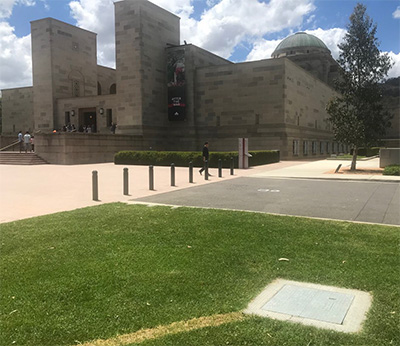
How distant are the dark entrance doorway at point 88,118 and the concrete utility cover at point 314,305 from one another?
136 ft

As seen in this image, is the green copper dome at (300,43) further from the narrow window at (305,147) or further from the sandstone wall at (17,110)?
the sandstone wall at (17,110)

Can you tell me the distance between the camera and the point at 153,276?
4422 mm

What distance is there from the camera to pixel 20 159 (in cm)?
2928

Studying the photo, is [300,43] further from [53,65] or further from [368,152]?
[53,65]

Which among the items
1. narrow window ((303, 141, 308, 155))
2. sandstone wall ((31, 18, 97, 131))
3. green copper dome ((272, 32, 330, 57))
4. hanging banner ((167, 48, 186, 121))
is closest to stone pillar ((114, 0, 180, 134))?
hanging banner ((167, 48, 186, 121))

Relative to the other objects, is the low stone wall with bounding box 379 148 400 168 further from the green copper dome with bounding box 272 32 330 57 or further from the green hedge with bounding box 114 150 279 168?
the green copper dome with bounding box 272 32 330 57

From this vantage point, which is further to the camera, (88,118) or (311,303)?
(88,118)

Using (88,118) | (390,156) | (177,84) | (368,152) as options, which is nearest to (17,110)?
(88,118)

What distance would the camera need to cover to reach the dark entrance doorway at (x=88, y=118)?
4328cm

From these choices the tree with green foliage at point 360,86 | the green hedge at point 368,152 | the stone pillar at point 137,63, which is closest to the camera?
the tree with green foliage at point 360,86

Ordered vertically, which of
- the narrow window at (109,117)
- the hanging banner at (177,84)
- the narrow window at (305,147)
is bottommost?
the narrow window at (305,147)

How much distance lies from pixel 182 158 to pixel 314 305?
22127 mm

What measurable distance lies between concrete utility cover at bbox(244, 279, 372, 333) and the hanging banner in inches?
1450

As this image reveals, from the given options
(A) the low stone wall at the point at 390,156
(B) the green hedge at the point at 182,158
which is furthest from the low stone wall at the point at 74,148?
(A) the low stone wall at the point at 390,156
